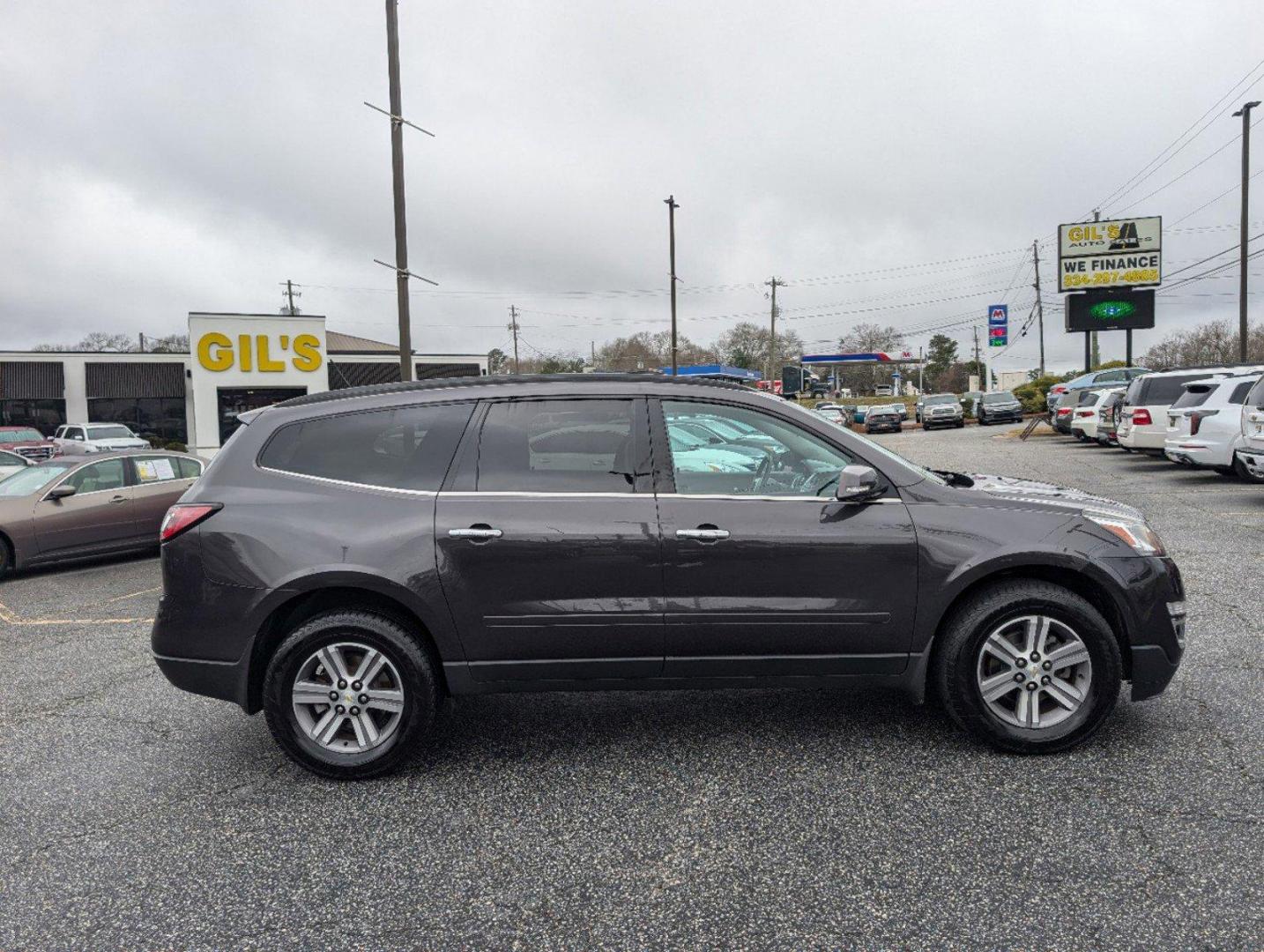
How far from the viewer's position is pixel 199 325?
28.1m

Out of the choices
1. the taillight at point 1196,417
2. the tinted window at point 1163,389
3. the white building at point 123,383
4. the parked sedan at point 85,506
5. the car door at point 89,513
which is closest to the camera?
the parked sedan at point 85,506

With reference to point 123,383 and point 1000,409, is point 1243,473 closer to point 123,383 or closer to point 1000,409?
point 1000,409

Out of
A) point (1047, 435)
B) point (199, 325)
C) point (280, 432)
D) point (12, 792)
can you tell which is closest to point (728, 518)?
point (280, 432)

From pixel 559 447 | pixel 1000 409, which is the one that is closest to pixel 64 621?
pixel 559 447

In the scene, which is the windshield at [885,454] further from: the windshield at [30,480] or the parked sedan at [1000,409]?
the parked sedan at [1000,409]

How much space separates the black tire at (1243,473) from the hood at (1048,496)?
10911mm

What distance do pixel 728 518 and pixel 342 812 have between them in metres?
1.97

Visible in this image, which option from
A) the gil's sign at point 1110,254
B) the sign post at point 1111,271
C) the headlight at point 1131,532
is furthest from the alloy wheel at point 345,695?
the gil's sign at point 1110,254

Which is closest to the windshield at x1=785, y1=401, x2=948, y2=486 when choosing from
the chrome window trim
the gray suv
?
the gray suv

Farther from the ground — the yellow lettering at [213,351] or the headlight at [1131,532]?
the yellow lettering at [213,351]

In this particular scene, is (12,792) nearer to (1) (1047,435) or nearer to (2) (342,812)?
(2) (342,812)

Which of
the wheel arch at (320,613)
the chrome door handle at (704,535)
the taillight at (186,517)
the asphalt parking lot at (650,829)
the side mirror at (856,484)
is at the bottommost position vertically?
the asphalt parking lot at (650,829)

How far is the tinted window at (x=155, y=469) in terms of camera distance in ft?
37.4

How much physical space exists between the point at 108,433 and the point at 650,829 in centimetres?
3185
